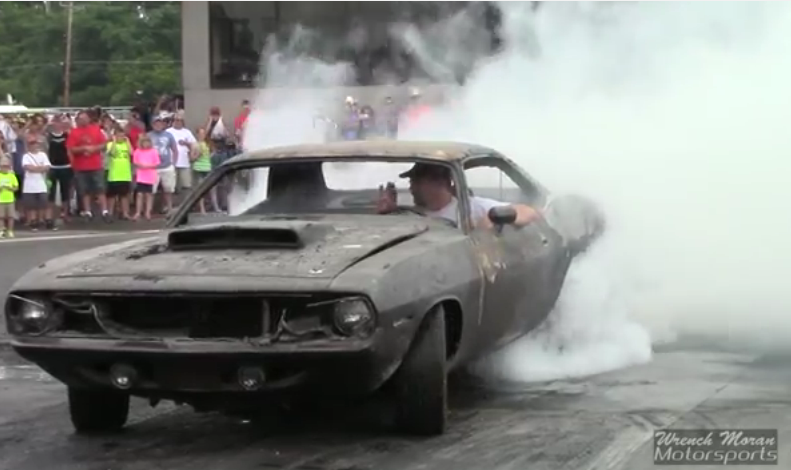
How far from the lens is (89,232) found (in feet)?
55.4

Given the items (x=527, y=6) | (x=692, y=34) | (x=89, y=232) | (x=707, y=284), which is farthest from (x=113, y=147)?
(x=707, y=284)

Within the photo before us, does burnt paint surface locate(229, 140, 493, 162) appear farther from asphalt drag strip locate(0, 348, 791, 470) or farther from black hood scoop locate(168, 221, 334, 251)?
asphalt drag strip locate(0, 348, 791, 470)

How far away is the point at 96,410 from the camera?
5.90 meters

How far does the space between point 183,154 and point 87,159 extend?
1615 millimetres

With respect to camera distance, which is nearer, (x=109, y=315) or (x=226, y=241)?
(x=109, y=315)

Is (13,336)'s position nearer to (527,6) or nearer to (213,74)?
(527,6)

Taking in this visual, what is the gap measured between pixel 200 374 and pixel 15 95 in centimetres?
7375

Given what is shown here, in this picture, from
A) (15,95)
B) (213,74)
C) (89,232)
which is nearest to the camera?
(89,232)

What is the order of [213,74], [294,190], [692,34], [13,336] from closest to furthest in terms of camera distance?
1. [13,336]
2. [294,190]
3. [692,34]
4. [213,74]

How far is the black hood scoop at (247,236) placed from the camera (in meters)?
5.70

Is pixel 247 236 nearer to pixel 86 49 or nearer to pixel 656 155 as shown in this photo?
pixel 656 155

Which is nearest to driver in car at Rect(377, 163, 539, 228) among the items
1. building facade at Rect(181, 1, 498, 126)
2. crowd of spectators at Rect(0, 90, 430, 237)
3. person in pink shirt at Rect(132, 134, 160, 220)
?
crowd of spectators at Rect(0, 90, 430, 237)

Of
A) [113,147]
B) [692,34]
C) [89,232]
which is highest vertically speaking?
[692,34]

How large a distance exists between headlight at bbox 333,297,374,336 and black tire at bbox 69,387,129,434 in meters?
1.20
